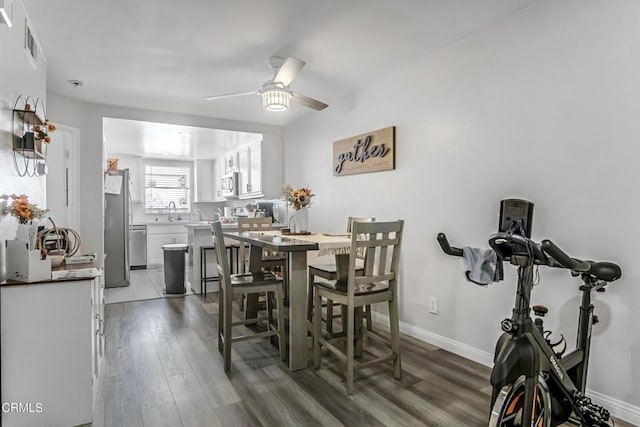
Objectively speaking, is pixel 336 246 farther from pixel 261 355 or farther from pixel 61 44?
pixel 61 44

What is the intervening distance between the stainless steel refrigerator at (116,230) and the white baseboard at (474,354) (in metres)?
3.92

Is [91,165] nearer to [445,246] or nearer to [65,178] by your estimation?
[65,178]

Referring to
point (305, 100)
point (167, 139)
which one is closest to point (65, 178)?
point (167, 139)

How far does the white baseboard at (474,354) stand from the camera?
1920 mm

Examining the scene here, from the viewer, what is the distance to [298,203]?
3.11 m

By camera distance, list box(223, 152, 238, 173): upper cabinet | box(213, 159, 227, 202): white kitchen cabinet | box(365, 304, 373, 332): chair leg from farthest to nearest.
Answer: box(213, 159, 227, 202): white kitchen cabinet
box(223, 152, 238, 173): upper cabinet
box(365, 304, 373, 332): chair leg

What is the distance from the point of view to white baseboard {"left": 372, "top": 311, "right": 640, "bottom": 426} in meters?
1.92

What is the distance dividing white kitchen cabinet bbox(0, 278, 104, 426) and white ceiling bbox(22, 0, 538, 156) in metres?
1.80

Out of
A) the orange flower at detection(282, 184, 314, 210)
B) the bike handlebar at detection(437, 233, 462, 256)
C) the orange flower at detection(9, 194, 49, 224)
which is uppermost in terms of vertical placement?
the orange flower at detection(282, 184, 314, 210)

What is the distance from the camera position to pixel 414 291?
3250 millimetres

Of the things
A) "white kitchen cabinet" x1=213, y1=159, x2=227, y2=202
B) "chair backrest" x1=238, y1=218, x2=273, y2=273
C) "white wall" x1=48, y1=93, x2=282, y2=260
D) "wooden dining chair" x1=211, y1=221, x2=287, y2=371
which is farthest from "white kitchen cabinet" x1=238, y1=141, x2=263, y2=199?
"wooden dining chair" x1=211, y1=221, x2=287, y2=371

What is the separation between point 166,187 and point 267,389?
669cm

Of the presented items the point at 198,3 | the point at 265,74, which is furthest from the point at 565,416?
the point at 265,74

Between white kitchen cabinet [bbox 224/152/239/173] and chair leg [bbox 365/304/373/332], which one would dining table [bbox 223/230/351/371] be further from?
white kitchen cabinet [bbox 224/152/239/173]
